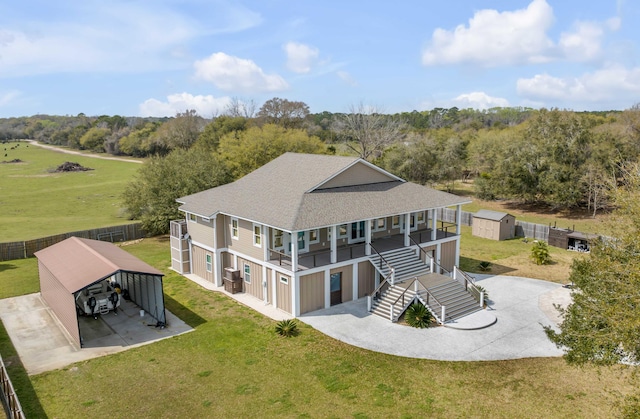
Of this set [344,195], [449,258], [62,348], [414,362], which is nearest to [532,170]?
[449,258]

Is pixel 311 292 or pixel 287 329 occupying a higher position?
pixel 311 292

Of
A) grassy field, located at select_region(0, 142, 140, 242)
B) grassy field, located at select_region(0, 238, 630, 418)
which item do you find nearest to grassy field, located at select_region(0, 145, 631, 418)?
grassy field, located at select_region(0, 238, 630, 418)

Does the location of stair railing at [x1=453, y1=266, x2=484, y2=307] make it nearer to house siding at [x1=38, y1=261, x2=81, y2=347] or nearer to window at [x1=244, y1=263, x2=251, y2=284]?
window at [x1=244, y1=263, x2=251, y2=284]

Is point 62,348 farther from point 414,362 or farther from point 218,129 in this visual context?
point 218,129

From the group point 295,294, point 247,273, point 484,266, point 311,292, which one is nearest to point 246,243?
point 247,273

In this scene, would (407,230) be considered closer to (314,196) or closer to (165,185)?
(314,196)
